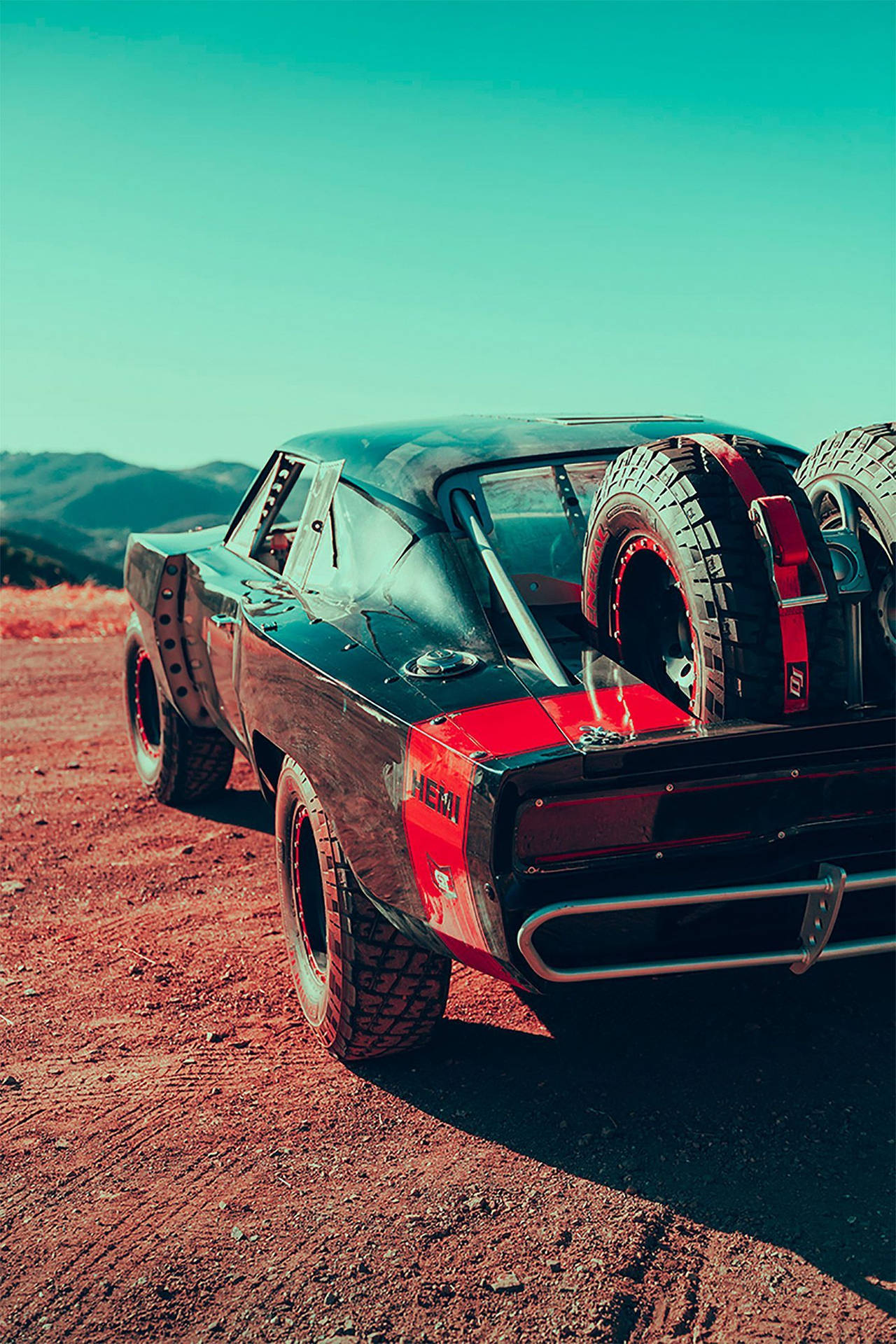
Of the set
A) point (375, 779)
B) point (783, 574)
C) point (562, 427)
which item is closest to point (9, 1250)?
point (375, 779)

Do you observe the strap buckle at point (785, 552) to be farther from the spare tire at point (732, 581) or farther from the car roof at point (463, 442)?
the car roof at point (463, 442)

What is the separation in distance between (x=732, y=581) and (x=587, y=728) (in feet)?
1.53

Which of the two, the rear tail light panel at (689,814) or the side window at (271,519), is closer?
the rear tail light panel at (689,814)

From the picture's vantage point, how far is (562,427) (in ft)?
13.4

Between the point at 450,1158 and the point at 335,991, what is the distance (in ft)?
1.86

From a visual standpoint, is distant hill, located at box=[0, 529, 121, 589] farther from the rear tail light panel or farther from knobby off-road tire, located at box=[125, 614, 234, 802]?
the rear tail light panel

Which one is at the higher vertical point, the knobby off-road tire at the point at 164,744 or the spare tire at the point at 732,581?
the spare tire at the point at 732,581

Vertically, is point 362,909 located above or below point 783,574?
below

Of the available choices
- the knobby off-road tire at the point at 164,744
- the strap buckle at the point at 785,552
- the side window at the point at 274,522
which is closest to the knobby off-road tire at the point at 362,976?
the strap buckle at the point at 785,552

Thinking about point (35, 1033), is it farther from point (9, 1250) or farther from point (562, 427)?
point (562, 427)

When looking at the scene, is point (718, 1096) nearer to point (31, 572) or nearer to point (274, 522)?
point (274, 522)

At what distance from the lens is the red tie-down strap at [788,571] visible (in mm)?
2600

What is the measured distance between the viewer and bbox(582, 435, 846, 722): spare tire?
263 cm

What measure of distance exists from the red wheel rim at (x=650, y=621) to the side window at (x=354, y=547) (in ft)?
2.37
